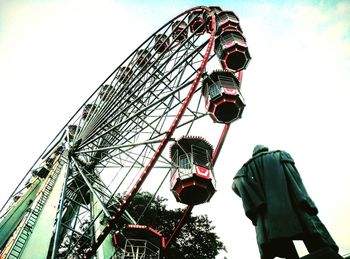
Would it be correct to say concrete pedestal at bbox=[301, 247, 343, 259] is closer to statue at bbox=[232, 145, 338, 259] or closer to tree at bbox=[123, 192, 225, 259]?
statue at bbox=[232, 145, 338, 259]

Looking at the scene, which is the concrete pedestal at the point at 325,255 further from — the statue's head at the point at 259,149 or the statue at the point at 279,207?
the statue's head at the point at 259,149

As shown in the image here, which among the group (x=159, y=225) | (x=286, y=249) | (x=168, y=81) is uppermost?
(x=168, y=81)

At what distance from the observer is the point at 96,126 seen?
1259cm

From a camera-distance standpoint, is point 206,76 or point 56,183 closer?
point 56,183

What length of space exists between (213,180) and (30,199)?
7843 millimetres

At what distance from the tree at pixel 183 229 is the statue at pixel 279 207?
16.0 meters

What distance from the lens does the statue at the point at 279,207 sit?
2426 mm

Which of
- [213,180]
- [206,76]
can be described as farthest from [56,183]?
[206,76]

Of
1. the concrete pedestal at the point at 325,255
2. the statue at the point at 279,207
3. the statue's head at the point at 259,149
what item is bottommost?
the concrete pedestal at the point at 325,255

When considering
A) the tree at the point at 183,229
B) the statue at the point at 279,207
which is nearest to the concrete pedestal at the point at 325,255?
the statue at the point at 279,207

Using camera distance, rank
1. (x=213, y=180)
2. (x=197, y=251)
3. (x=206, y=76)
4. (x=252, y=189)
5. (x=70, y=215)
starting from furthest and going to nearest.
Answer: (x=197, y=251), (x=70, y=215), (x=206, y=76), (x=213, y=180), (x=252, y=189)

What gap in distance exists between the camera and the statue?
7.96 feet

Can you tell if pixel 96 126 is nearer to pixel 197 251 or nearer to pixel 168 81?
pixel 168 81

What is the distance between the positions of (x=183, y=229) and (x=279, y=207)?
18.5 m
